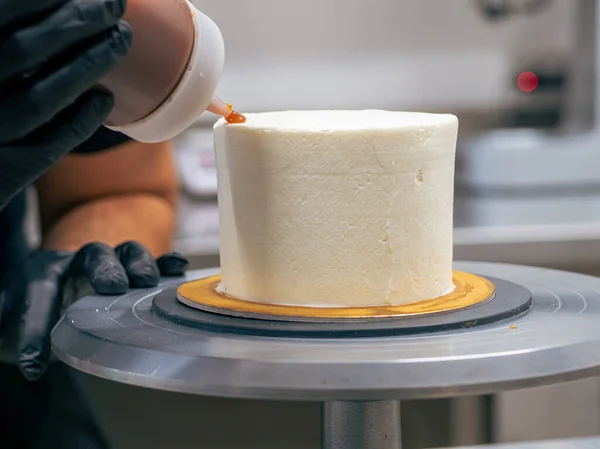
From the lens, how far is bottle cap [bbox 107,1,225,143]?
678mm

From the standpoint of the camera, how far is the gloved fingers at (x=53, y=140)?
66cm

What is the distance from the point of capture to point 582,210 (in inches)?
70.3

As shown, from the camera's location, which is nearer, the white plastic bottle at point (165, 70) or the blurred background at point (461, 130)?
the white plastic bottle at point (165, 70)

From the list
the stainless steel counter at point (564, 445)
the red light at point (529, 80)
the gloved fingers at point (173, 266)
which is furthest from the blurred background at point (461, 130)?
the gloved fingers at point (173, 266)

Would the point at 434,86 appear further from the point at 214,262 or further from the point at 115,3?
the point at 115,3

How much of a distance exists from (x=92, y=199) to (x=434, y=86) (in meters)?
1.36

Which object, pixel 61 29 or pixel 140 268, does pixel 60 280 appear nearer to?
pixel 140 268

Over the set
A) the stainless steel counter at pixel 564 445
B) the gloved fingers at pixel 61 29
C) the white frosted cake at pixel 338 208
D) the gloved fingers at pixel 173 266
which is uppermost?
the gloved fingers at pixel 61 29

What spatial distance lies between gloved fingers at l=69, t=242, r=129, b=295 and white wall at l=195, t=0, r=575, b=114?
5.31 feet

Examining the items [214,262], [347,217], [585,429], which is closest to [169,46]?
[347,217]

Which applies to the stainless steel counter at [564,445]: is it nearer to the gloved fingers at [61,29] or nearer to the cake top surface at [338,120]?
the cake top surface at [338,120]

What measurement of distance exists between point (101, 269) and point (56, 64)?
25 centimetres

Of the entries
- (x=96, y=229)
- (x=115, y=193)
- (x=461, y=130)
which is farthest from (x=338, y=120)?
(x=461, y=130)

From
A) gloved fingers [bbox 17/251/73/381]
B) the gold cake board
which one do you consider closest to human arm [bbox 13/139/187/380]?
gloved fingers [bbox 17/251/73/381]
